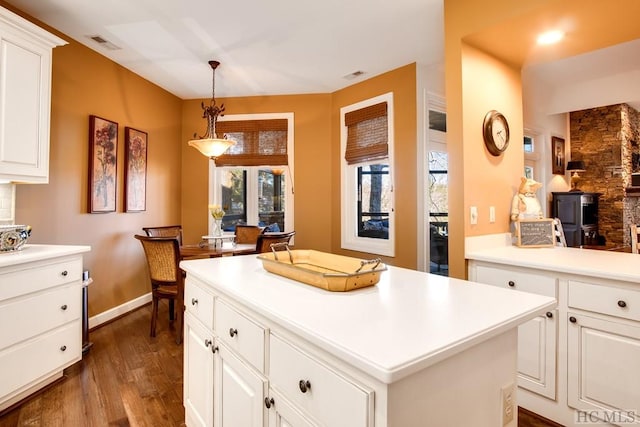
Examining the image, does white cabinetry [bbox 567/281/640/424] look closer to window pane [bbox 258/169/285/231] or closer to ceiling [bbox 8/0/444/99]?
ceiling [bbox 8/0/444/99]

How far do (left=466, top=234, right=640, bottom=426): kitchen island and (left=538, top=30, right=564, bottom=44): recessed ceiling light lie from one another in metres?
1.46

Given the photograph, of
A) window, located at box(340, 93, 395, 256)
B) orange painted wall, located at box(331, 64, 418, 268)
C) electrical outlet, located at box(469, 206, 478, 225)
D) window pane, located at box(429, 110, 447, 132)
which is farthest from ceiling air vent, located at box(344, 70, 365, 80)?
electrical outlet, located at box(469, 206, 478, 225)

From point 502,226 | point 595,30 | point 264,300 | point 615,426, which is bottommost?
point 615,426

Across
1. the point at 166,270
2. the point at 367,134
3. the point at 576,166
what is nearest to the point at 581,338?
the point at 367,134

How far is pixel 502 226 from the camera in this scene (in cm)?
258

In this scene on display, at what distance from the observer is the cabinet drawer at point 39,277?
1.95 metres

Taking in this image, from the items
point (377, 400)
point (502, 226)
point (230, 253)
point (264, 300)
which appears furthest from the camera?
point (230, 253)

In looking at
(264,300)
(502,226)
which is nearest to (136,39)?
(264,300)

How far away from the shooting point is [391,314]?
94cm

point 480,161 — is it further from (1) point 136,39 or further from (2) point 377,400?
(1) point 136,39

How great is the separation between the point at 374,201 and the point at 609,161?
531 cm

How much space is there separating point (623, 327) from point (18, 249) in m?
3.52

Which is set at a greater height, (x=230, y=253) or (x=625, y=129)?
(x=625, y=129)

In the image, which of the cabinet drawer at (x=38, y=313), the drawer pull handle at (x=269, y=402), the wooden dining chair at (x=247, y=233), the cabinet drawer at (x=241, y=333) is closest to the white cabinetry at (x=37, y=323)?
the cabinet drawer at (x=38, y=313)
